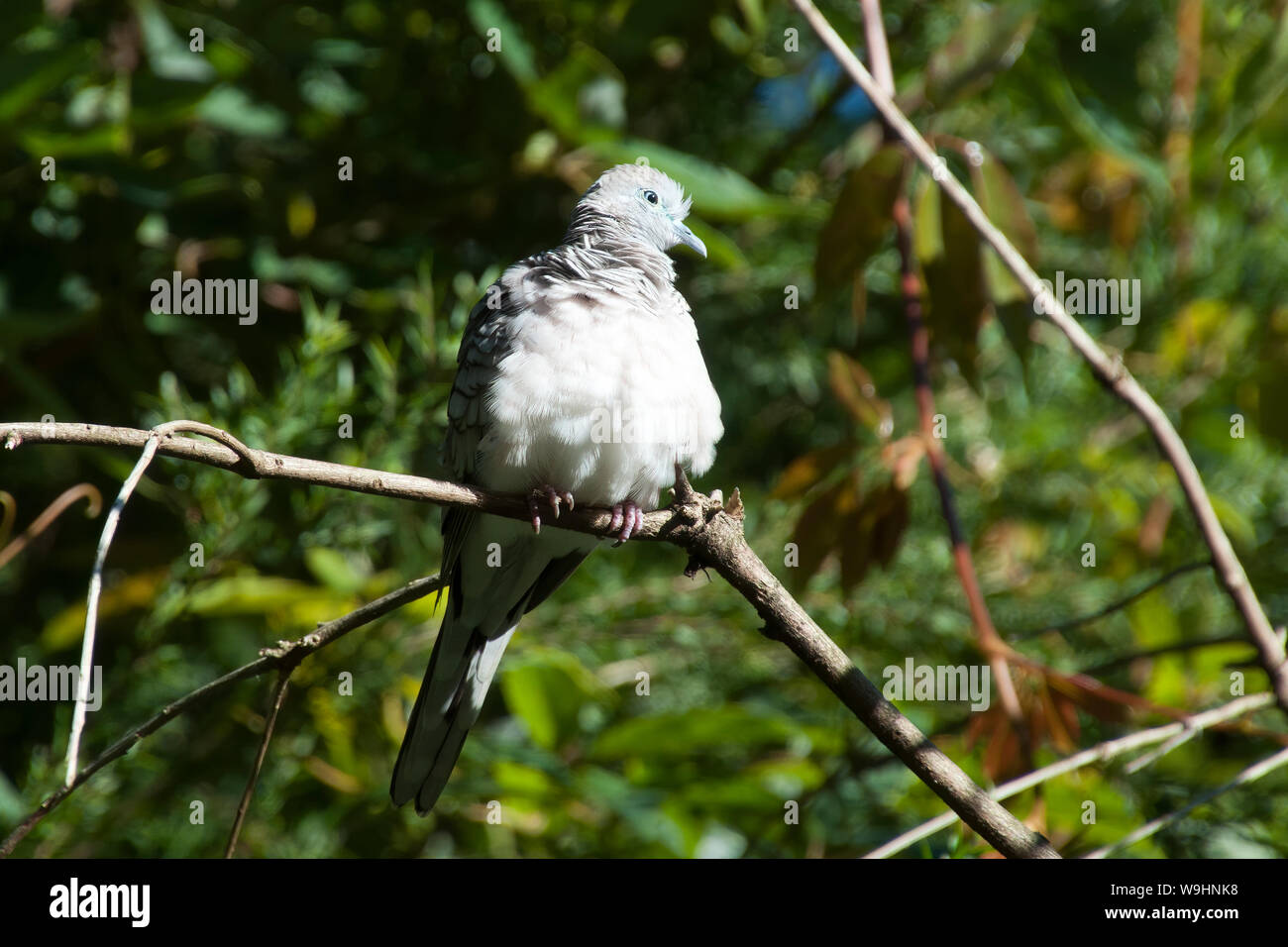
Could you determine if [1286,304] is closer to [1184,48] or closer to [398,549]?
[1184,48]

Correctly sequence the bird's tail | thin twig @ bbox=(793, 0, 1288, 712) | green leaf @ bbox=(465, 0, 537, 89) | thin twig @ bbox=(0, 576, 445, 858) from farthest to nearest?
1. green leaf @ bbox=(465, 0, 537, 89)
2. the bird's tail
3. thin twig @ bbox=(793, 0, 1288, 712)
4. thin twig @ bbox=(0, 576, 445, 858)

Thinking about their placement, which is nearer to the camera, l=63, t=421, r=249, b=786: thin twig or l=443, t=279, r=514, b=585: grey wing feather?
l=63, t=421, r=249, b=786: thin twig

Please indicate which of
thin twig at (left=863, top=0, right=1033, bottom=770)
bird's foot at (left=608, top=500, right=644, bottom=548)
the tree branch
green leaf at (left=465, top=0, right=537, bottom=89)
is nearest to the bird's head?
green leaf at (left=465, top=0, right=537, bottom=89)

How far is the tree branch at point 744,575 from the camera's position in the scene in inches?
53.3

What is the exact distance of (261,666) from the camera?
4.90 feet

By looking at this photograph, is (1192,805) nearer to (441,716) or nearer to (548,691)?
(441,716)

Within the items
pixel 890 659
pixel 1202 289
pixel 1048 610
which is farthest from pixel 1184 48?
pixel 890 659

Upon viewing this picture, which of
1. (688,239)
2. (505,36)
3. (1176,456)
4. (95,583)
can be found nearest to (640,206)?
(688,239)

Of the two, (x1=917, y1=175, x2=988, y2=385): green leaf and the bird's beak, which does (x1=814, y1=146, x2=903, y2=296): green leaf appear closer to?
(x1=917, y1=175, x2=988, y2=385): green leaf

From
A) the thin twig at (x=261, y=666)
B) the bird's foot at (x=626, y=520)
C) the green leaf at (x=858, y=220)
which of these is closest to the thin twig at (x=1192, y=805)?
the bird's foot at (x=626, y=520)

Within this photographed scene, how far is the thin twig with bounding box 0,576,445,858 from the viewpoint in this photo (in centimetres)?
138

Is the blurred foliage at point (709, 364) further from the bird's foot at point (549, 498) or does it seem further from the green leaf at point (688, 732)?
the bird's foot at point (549, 498)

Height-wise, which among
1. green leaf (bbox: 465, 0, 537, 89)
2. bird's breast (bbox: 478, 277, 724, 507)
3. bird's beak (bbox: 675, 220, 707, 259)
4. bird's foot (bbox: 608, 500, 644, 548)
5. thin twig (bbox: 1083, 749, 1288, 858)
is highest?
green leaf (bbox: 465, 0, 537, 89)

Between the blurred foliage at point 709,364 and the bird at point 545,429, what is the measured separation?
245 millimetres
